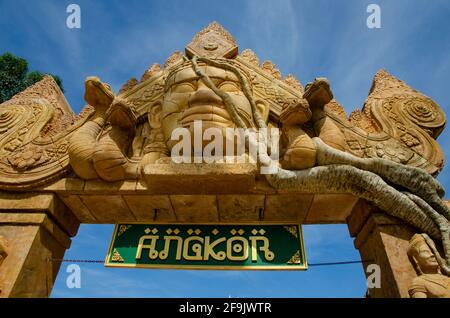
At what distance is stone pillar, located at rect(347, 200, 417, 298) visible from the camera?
284 cm

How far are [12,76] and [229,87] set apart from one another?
10785 millimetres

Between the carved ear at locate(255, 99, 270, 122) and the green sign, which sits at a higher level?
the carved ear at locate(255, 99, 270, 122)

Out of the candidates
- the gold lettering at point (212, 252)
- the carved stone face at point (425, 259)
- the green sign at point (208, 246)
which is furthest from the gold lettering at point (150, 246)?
the carved stone face at point (425, 259)

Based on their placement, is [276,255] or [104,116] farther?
[104,116]

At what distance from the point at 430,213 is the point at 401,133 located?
123cm

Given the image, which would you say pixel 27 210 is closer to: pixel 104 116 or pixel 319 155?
pixel 104 116

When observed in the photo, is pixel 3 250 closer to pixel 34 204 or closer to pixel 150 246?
pixel 34 204

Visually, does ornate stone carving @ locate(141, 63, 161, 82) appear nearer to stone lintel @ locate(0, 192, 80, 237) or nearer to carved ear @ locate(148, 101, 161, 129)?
carved ear @ locate(148, 101, 161, 129)

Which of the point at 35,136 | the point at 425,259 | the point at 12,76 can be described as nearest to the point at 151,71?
the point at 35,136

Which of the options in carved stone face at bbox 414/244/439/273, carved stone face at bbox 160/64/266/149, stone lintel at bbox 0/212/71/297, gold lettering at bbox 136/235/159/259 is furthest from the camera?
carved stone face at bbox 160/64/266/149

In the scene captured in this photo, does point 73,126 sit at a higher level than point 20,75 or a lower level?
lower

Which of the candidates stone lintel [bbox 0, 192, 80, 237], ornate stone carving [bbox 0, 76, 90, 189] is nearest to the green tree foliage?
ornate stone carving [bbox 0, 76, 90, 189]
